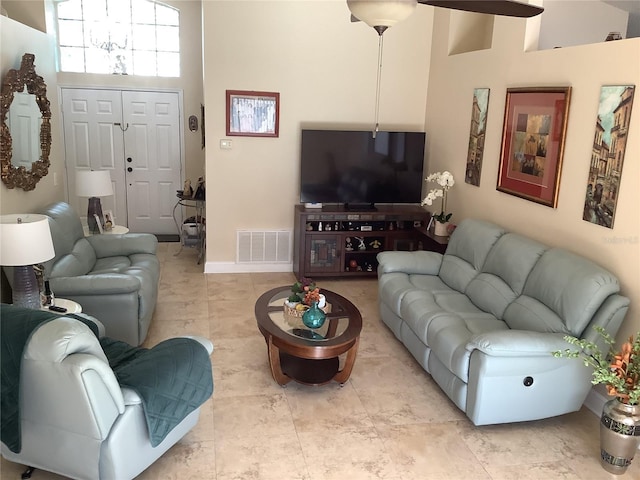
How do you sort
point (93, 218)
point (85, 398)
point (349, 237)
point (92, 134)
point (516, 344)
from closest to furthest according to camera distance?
point (85, 398) → point (516, 344) → point (93, 218) → point (349, 237) → point (92, 134)

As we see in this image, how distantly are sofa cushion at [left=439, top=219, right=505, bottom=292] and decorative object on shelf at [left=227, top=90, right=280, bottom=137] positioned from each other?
235cm

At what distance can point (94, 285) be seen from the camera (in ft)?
12.2

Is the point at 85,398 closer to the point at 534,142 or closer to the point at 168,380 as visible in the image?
the point at 168,380

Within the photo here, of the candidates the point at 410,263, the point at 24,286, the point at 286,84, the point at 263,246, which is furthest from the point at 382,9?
the point at 263,246

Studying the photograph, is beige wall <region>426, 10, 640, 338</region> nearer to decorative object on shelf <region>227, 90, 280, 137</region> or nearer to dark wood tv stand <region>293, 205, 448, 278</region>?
dark wood tv stand <region>293, 205, 448, 278</region>

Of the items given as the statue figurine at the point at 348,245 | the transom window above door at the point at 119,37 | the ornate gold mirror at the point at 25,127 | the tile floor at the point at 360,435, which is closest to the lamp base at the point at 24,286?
the tile floor at the point at 360,435

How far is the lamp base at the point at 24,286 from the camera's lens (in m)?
3.12

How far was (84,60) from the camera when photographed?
694 centimetres

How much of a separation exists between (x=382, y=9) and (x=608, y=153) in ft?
6.63

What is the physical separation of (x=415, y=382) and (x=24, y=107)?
3757 millimetres

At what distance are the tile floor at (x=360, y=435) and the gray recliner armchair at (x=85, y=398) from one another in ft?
0.94

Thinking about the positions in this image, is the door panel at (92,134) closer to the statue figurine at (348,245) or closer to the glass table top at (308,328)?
the statue figurine at (348,245)

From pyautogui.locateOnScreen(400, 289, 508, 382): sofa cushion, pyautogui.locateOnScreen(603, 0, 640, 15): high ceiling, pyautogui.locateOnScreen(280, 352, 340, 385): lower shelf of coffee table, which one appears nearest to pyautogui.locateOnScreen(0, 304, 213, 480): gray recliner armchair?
pyautogui.locateOnScreen(280, 352, 340, 385): lower shelf of coffee table

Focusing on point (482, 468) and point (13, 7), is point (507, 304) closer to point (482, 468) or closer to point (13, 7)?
point (482, 468)
